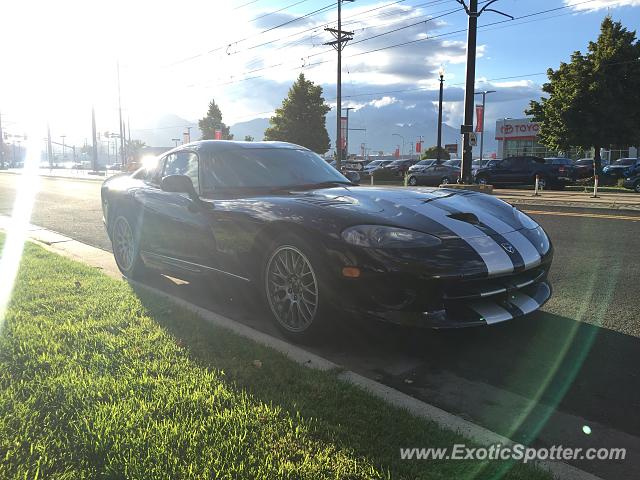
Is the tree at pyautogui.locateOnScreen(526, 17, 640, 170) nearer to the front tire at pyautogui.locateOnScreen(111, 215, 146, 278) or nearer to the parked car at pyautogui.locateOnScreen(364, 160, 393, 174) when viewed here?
the parked car at pyautogui.locateOnScreen(364, 160, 393, 174)

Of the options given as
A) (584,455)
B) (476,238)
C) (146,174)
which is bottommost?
(584,455)

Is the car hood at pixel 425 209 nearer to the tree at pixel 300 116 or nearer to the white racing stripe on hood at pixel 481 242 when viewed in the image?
the white racing stripe on hood at pixel 481 242

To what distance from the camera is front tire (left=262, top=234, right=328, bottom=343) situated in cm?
338

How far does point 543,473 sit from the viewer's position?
207 centimetres

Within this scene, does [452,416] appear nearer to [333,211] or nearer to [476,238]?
[476,238]

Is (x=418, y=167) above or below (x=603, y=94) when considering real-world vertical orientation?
below

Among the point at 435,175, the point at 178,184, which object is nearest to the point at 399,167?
the point at 435,175

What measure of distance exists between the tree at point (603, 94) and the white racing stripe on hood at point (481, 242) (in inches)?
1039

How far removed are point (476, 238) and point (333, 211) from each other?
3.03 ft

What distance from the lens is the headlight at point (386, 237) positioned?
3102 millimetres

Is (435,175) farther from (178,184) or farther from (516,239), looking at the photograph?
(516,239)

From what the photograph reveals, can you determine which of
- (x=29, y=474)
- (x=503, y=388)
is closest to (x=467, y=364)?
(x=503, y=388)

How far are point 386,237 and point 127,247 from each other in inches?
139

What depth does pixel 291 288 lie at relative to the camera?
359 centimetres
